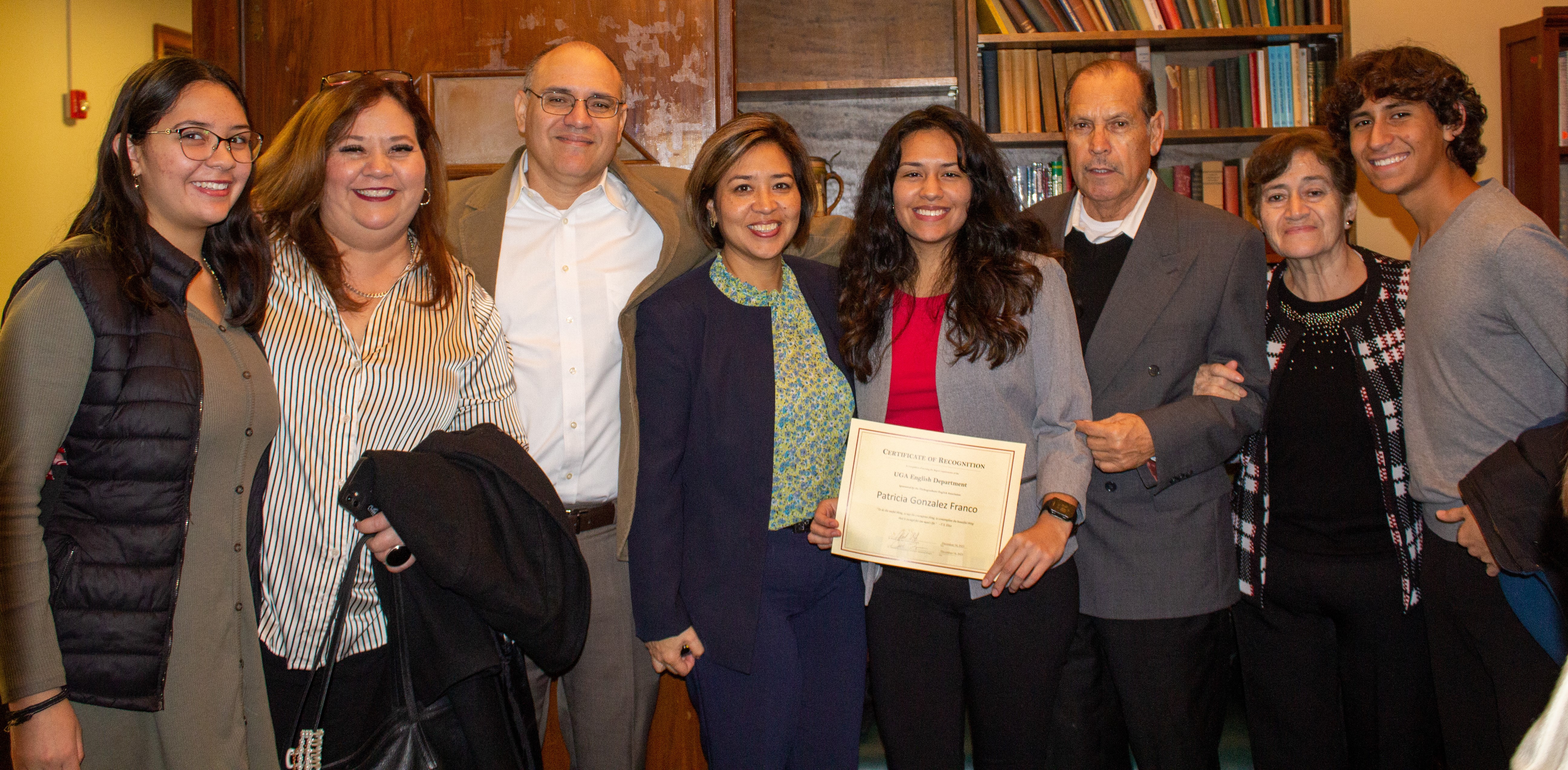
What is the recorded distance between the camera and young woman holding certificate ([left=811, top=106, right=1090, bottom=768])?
1898 millimetres

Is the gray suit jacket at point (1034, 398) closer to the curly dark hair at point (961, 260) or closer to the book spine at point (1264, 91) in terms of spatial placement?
the curly dark hair at point (961, 260)

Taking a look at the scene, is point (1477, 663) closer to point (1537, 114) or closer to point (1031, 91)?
point (1031, 91)

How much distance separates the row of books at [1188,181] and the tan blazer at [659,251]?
1.98 meters

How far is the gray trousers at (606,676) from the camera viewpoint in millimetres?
2166

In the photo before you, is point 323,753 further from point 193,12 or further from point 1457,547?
point 193,12

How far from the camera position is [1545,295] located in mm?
1893

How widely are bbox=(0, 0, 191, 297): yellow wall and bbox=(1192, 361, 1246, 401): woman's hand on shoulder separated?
4524 mm

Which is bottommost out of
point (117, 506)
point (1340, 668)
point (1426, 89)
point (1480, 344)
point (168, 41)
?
point (1340, 668)

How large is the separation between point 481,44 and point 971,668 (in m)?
2.77

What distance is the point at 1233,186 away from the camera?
4.01 meters

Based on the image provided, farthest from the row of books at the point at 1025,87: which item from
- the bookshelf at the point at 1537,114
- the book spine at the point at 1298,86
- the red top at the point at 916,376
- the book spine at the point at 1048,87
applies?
the red top at the point at 916,376

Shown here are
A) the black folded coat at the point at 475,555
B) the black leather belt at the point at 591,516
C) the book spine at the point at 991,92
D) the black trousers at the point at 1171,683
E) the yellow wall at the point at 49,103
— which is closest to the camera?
the black folded coat at the point at 475,555

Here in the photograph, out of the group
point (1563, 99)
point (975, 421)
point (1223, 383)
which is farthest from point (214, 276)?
point (1563, 99)
